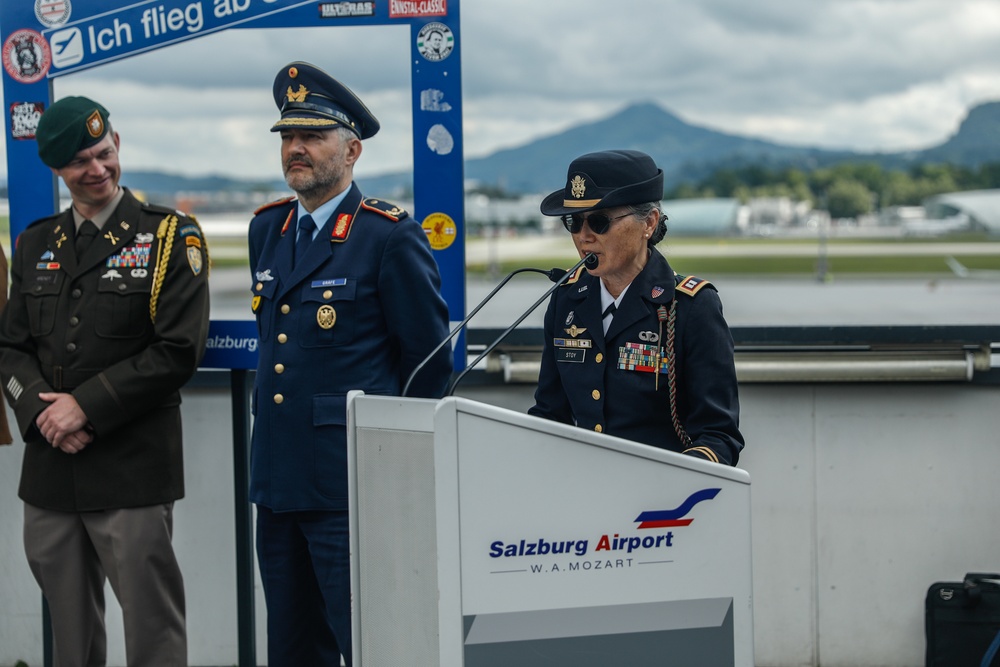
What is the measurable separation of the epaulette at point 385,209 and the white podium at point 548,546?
3.56 ft

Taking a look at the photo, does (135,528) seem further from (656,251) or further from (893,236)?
(893,236)

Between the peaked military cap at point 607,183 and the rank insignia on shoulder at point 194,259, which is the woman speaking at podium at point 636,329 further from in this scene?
the rank insignia on shoulder at point 194,259

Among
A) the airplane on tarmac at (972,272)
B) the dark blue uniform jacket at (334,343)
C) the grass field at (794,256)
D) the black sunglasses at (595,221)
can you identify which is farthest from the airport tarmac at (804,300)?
the black sunglasses at (595,221)

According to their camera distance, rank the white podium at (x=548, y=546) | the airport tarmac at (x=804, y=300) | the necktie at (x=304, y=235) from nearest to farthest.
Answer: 1. the white podium at (x=548, y=546)
2. the necktie at (x=304, y=235)
3. the airport tarmac at (x=804, y=300)

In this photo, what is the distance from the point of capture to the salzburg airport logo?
5.44ft

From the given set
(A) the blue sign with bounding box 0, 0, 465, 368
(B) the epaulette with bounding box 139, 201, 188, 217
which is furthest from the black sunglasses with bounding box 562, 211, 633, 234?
(B) the epaulette with bounding box 139, 201, 188, 217

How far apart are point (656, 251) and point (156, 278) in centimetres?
143

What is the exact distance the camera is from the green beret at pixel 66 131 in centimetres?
294

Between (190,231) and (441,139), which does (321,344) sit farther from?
(441,139)

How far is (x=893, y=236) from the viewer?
262 feet

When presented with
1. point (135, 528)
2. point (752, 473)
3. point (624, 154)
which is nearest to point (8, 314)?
point (135, 528)

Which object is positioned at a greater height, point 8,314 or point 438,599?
point 8,314

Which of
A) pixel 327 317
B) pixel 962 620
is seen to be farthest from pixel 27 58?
pixel 962 620

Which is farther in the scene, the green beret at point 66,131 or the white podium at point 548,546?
the green beret at point 66,131
